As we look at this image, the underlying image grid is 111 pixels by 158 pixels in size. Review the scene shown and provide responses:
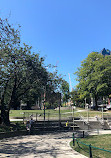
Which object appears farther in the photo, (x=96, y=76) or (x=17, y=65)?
(x=96, y=76)

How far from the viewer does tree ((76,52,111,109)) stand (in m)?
35.0

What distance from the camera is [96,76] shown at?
35562 millimetres

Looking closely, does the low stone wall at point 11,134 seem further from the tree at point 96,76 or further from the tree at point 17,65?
the tree at point 96,76

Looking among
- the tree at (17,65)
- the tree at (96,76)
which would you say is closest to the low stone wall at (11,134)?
the tree at (17,65)

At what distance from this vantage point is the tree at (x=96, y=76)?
115ft

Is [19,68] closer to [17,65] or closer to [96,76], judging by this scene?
[17,65]

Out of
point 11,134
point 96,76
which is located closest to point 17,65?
point 11,134

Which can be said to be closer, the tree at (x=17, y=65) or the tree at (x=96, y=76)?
the tree at (x=17, y=65)

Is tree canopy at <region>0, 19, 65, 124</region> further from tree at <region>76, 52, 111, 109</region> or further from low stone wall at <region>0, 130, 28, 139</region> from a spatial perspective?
tree at <region>76, 52, 111, 109</region>

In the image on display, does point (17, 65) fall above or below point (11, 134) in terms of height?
above

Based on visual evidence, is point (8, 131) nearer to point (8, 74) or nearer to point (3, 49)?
point (8, 74)

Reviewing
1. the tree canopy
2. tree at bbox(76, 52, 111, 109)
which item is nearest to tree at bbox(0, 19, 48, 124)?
the tree canopy

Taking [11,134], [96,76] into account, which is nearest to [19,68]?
[11,134]

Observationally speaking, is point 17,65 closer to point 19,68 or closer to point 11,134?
point 19,68
